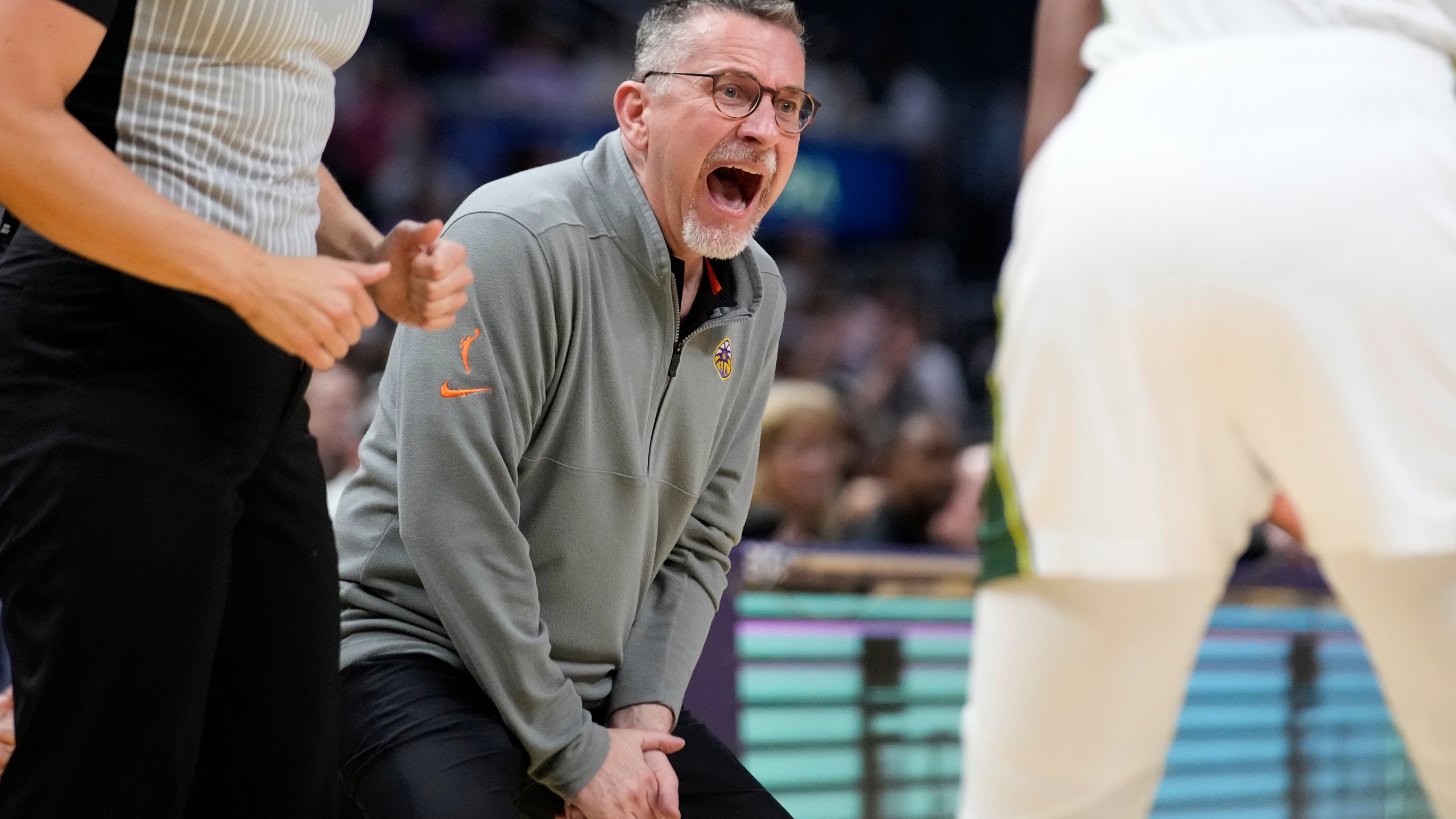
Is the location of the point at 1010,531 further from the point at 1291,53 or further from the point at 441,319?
the point at 441,319

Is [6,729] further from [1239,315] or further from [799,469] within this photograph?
[799,469]

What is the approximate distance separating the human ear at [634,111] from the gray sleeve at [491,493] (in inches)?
13.9

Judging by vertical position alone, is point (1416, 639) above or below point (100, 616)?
above

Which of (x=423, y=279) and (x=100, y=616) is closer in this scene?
(x=100, y=616)

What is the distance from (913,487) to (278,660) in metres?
4.08

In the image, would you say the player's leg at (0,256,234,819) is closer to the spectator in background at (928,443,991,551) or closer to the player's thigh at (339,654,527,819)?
the player's thigh at (339,654,527,819)

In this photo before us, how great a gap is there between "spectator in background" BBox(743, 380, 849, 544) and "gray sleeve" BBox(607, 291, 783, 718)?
7.51ft

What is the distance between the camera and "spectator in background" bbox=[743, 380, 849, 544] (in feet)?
16.5

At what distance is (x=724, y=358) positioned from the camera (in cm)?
242

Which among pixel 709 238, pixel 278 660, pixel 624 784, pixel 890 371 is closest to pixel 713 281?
pixel 709 238

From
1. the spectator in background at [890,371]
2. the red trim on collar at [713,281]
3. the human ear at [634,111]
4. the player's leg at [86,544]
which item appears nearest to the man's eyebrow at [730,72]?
the human ear at [634,111]

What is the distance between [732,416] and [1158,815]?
5.79ft

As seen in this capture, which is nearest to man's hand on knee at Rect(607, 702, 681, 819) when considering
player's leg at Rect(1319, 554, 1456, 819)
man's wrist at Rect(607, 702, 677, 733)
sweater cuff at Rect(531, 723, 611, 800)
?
man's wrist at Rect(607, 702, 677, 733)

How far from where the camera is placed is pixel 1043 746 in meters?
1.31
